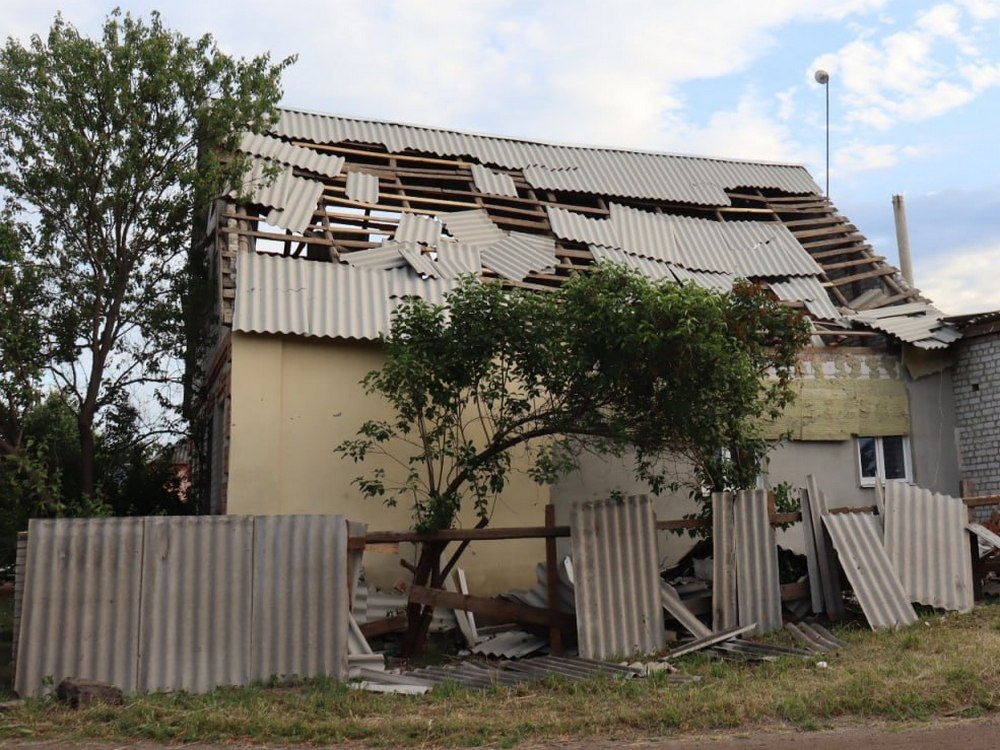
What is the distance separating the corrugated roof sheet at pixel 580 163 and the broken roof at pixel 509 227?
4cm

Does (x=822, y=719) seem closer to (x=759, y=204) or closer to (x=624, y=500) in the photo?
(x=624, y=500)

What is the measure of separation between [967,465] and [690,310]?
24.7ft

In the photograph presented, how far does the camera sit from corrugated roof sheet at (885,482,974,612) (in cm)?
1014

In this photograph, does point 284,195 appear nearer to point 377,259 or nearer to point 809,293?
point 377,259

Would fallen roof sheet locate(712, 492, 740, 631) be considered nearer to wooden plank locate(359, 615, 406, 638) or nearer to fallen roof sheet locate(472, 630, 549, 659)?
fallen roof sheet locate(472, 630, 549, 659)

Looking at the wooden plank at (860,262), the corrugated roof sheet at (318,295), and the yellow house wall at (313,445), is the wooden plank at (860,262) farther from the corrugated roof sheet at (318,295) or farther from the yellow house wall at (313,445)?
the yellow house wall at (313,445)

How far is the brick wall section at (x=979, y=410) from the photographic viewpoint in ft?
46.3

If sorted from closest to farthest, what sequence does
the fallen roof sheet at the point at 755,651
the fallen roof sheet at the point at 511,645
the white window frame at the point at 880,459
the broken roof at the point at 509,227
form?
the fallen roof sheet at the point at 755,651, the fallen roof sheet at the point at 511,645, the broken roof at the point at 509,227, the white window frame at the point at 880,459

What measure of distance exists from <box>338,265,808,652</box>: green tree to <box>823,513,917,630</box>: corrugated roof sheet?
1.30m

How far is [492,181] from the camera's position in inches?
651

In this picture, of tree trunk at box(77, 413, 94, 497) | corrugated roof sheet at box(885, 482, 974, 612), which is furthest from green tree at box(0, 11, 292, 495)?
corrugated roof sheet at box(885, 482, 974, 612)

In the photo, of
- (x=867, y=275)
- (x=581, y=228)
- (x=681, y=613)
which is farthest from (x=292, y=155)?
(x=867, y=275)

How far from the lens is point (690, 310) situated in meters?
9.21

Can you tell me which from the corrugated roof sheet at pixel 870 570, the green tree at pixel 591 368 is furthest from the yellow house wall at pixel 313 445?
the corrugated roof sheet at pixel 870 570
